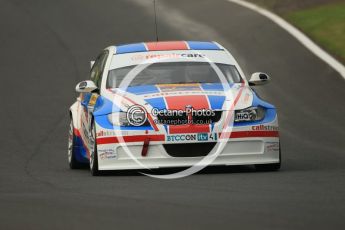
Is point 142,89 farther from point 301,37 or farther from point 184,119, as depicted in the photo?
point 301,37

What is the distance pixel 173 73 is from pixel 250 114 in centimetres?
144

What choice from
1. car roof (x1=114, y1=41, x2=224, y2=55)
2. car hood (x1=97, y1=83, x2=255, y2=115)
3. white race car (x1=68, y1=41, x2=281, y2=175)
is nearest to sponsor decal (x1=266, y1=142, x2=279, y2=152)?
white race car (x1=68, y1=41, x2=281, y2=175)

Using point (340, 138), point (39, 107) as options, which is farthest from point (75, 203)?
point (39, 107)

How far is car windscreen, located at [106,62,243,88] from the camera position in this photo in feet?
44.8

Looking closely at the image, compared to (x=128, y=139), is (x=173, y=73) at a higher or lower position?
higher

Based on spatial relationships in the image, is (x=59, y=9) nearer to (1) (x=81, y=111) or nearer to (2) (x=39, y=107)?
(2) (x=39, y=107)

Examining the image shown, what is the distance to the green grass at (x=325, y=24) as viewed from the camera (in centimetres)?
2446

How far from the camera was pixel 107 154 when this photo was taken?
1253cm

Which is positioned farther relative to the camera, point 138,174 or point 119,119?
point 138,174

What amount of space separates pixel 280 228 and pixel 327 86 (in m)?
13.3

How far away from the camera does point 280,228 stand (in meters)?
7.83

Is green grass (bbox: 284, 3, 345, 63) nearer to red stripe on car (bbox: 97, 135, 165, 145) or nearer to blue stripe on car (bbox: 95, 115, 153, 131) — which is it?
blue stripe on car (bbox: 95, 115, 153, 131)

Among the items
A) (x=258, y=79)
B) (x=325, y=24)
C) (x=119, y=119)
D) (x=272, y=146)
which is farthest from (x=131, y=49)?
(x=325, y=24)

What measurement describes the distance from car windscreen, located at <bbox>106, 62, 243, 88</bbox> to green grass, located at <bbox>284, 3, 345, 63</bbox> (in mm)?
9280
